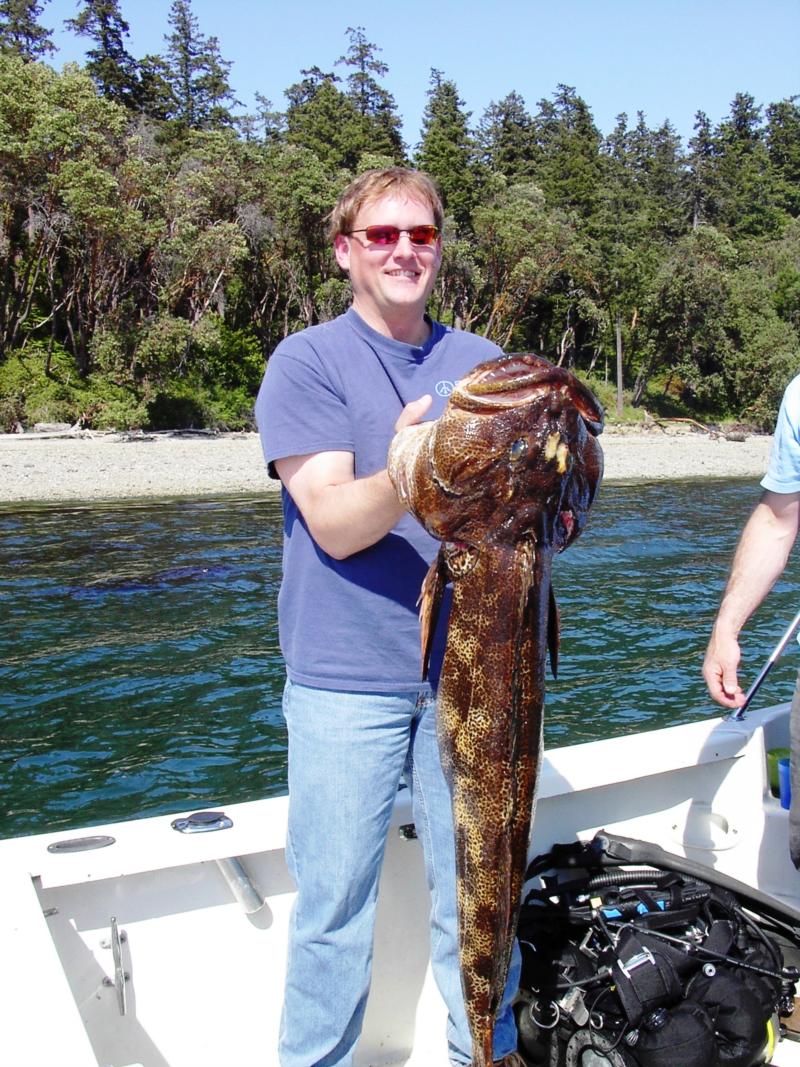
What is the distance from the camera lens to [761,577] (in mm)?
3453

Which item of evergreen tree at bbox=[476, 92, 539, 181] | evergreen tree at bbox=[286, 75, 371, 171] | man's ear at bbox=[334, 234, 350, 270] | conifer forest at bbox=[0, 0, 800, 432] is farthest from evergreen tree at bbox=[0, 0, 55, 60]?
man's ear at bbox=[334, 234, 350, 270]

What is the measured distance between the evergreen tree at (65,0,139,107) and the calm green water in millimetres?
56628

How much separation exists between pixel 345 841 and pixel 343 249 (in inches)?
66.4

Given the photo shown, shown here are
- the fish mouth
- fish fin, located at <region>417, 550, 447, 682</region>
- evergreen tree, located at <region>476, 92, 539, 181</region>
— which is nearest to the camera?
the fish mouth

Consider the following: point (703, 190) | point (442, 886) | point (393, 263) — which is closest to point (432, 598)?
point (393, 263)

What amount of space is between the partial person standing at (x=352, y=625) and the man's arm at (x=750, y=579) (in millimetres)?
1171

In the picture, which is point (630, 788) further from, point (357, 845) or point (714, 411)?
point (714, 411)

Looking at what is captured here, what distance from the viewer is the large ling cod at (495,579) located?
82.3 inches

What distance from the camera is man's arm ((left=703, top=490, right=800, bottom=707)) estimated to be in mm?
3420

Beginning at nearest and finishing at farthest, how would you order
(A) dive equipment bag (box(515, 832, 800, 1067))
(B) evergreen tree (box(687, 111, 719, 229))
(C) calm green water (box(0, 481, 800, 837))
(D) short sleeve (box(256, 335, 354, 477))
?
(D) short sleeve (box(256, 335, 354, 477)), (A) dive equipment bag (box(515, 832, 800, 1067)), (C) calm green water (box(0, 481, 800, 837)), (B) evergreen tree (box(687, 111, 719, 229))

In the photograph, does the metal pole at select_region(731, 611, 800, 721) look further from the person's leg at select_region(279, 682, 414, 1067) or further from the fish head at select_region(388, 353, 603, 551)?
the fish head at select_region(388, 353, 603, 551)

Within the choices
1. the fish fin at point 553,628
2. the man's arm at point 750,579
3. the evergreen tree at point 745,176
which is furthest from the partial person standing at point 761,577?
the evergreen tree at point 745,176

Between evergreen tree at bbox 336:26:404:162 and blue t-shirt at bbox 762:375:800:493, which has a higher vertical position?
evergreen tree at bbox 336:26:404:162

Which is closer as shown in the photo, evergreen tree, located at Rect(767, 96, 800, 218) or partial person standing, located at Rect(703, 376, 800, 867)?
partial person standing, located at Rect(703, 376, 800, 867)
